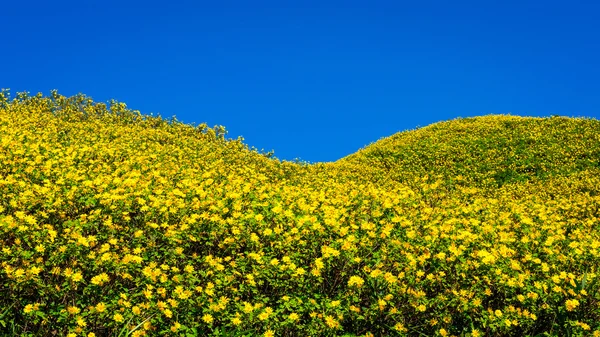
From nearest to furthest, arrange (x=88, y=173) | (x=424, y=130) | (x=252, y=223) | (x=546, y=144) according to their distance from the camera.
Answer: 1. (x=252, y=223)
2. (x=88, y=173)
3. (x=546, y=144)
4. (x=424, y=130)

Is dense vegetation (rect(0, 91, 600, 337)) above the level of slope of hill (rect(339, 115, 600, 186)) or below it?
below

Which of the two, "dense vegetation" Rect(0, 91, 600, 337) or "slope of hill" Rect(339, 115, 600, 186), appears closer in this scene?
"dense vegetation" Rect(0, 91, 600, 337)

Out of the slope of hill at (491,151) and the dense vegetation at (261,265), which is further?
the slope of hill at (491,151)

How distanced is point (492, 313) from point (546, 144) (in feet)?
85.2

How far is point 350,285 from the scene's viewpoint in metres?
5.97

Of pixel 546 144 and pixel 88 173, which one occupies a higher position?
pixel 546 144

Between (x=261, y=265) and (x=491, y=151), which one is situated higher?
(x=491, y=151)

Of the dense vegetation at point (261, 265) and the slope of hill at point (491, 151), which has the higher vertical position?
the slope of hill at point (491, 151)

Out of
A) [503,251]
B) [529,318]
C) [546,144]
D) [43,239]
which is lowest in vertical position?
[529,318]

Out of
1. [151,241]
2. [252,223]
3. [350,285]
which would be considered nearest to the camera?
[350,285]

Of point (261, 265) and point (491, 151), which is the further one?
A: point (491, 151)

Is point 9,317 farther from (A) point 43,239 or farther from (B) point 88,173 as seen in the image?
(B) point 88,173

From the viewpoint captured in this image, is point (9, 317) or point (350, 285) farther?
point (350, 285)

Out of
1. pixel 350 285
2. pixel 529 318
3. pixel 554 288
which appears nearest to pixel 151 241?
pixel 350 285
